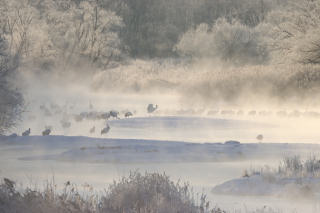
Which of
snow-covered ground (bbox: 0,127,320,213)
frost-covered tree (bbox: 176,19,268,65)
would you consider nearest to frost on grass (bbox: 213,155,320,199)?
snow-covered ground (bbox: 0,127,320,213)

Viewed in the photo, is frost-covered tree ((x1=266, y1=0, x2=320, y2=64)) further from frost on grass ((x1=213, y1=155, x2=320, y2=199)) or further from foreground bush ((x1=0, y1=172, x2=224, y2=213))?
foreground bush ((x1=0, y1=172, x2=224, y2=213))

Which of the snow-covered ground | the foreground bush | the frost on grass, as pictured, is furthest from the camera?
the snow-covered ground

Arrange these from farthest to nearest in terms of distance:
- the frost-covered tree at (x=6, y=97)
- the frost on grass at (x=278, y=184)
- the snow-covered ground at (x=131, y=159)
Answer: the frost-covered tree at (x=6, y=97)
the snow-covered ground at (x=131, y=159)
the frost on grass at (x=278, y=184)

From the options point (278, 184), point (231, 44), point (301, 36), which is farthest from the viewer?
point (231, 44)

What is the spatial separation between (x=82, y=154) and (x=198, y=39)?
3441cm

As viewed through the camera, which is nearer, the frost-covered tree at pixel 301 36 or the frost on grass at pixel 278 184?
the frost on grass at pixel 278 184

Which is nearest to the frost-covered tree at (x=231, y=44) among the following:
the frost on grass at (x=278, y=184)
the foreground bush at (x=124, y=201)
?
the frost on grass at (x=278, y=184)

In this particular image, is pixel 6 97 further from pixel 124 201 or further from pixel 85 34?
pixel 85 34

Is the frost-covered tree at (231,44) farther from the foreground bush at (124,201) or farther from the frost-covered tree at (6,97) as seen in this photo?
the foreground bush at (124,201)

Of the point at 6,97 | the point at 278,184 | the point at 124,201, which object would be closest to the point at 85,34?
the point at 6,97

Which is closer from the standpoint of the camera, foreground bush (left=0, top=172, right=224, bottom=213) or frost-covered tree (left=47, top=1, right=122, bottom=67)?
foreground bush (left=0, top=172, right=224, bottom=213)

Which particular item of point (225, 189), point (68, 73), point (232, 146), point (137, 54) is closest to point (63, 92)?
point (68, 73)

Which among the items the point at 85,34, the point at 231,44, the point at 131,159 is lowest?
the point at 131,159

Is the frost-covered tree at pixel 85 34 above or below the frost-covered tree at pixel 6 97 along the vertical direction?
above
